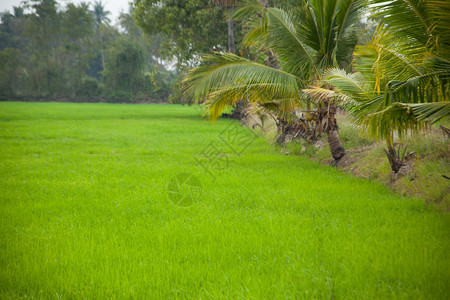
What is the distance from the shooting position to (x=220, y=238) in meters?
4.45

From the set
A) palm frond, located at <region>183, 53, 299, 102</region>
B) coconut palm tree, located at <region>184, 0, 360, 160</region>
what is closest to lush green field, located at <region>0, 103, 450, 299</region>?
coconut palm tree, located at <region>184, 0, 360, 160</region>

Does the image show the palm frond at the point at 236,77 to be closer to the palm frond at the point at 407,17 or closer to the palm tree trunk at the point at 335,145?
the palm tree trunk at the point at 335,145

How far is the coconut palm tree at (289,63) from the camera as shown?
8.66 metres

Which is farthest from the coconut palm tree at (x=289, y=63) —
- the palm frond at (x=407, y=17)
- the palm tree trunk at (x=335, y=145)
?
the palm frond at (x=407, y=17)

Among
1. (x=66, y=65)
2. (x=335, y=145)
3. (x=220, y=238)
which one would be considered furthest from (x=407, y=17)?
(x=66, y=65)

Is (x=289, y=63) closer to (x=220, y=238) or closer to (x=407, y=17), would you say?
(x=407, y=17)

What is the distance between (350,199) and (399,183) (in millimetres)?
1547

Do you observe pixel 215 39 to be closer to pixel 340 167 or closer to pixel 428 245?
pixel 340 167

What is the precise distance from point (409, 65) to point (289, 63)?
486 centimetres

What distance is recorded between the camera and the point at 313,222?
196 inches

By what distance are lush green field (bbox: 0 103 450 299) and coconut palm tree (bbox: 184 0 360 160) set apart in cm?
208

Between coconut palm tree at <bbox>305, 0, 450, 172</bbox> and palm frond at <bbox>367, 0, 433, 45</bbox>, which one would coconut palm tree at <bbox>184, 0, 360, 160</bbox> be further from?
palm frond at <bbox>367, 0, 433, 45</bbox>

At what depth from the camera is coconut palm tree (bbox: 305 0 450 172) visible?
4.33 m

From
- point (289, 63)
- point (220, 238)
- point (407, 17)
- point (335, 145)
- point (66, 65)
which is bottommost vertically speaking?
point (220, 238)
